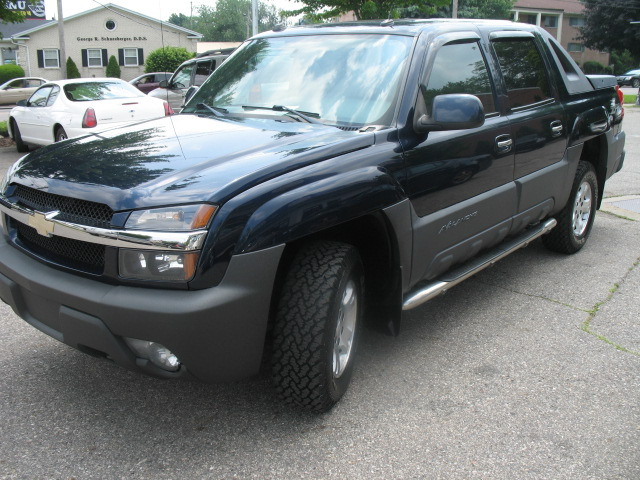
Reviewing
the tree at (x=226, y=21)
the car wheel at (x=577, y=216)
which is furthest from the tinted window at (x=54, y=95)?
the tree at (x=226, y=21)

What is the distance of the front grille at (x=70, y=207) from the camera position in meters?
2.64

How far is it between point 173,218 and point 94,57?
45860 millimetres

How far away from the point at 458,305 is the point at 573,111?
176 cm

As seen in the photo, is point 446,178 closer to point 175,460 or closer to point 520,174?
point 520,174

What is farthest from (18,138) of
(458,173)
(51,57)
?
(51,57)

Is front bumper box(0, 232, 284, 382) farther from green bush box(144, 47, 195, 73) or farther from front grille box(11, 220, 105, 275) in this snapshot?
green bush box(144, 47, 195, 73)

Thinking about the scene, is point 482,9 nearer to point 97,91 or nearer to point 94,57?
point 94,57

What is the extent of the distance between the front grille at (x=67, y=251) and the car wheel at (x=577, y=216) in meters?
3.83

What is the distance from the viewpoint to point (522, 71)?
14.9 ft

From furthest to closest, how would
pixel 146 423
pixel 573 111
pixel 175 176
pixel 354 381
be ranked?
pixel 573 111 < pixel 354 381 < pixel 146 423 < pixel 175 176

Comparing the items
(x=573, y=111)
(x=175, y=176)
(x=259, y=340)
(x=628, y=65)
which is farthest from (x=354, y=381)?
(x=628, y=65)

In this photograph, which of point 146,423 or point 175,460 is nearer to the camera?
point 175,460

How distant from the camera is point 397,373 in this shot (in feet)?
11.5

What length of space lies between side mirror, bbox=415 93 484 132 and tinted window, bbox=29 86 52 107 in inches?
419
